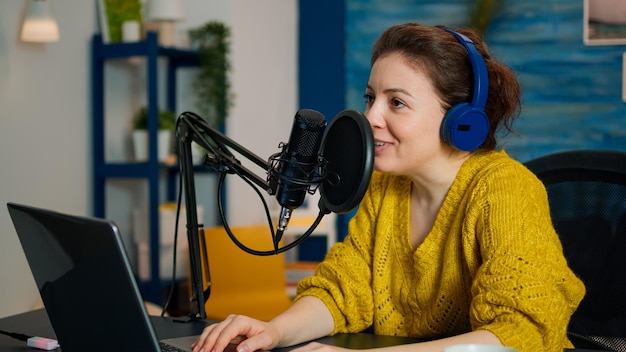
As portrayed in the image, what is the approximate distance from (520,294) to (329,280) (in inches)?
18.5

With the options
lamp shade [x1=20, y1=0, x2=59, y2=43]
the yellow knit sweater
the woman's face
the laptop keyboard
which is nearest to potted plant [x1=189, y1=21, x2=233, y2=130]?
lamp shade [x1=20, y1=0, x2=59, y2=43]

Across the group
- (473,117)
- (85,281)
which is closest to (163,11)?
(473,117)

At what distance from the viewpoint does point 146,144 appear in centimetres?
354

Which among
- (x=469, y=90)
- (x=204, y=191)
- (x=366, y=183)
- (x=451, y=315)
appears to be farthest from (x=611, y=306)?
(x=204, y=191)

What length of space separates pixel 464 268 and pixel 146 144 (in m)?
2.30

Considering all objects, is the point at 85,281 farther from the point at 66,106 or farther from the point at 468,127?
the point at 66,106

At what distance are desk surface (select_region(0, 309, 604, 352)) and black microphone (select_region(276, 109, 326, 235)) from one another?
0.35 m

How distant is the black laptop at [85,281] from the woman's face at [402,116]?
666 mm

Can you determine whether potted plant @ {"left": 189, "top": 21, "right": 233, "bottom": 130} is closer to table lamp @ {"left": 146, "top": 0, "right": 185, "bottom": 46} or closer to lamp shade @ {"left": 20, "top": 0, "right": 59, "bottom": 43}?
table lamp @ {"left": 146, "top": 0, "right": 185, "bottom": 46}

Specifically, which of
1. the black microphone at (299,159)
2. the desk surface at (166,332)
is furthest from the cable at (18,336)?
the black microphone at (299,159)

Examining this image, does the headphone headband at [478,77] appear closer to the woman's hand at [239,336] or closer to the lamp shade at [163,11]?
the woman's hand at [239,336]

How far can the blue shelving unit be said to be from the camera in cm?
343

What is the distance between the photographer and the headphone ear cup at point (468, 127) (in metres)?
1.46

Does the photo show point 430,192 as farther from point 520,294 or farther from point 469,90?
point 520,294
